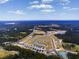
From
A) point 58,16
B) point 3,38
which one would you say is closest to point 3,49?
point 3,38

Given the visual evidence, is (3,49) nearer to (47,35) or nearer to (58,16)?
(47,35)

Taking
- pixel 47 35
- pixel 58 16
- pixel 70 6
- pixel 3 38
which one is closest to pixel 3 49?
pixel 3 38

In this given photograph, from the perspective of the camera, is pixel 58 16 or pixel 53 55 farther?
pixel 58 16

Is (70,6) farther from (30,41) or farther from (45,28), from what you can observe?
(30,41)

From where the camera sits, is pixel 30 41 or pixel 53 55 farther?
pixel 30 41

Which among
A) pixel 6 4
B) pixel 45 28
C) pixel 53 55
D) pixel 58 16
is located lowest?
pixel 53 55

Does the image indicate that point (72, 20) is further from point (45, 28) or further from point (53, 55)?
point (53, 55)

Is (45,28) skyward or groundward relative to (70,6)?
groundward

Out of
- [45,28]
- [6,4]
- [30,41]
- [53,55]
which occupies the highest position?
[6,4]

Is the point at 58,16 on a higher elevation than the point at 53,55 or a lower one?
higher
